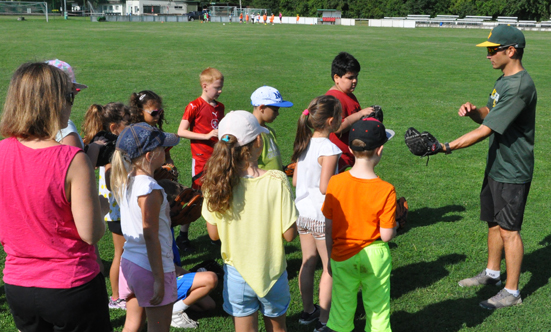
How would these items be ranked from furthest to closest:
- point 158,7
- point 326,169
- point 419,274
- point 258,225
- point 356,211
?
1. point 158,7
2. point 419,274
3. point 326,169
4. point 356,211
5. point 258,225

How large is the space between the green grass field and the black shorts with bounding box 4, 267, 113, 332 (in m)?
1.74

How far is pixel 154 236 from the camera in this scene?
2965 mm

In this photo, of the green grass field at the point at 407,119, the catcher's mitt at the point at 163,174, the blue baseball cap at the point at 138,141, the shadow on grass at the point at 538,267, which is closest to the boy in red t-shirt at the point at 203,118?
the catcher's mitt at the point at 163,174

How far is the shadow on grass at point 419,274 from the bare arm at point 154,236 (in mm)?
2613

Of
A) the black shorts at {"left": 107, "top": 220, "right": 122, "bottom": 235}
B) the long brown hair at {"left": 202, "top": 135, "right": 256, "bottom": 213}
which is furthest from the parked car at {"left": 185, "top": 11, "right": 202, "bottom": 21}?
the long brown hair at {"left": 202, "top": 135, "right": 256, "bottom": 213}

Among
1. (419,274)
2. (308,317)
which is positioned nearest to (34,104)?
(308,317)

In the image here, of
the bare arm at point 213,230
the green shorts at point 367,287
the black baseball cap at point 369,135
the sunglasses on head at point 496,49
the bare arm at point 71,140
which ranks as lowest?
the green shorts at point 367,287

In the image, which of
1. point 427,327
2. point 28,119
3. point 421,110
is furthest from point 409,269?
point 421,110

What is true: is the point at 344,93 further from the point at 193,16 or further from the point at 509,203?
the point at 193,16

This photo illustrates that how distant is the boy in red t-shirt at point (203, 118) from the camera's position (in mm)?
5379

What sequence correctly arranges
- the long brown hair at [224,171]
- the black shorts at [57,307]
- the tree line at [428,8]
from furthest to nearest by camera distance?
the tree line at [428,8]
the long brown hair at [224,171]
the black shorts at [57,307]

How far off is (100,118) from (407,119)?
972cm

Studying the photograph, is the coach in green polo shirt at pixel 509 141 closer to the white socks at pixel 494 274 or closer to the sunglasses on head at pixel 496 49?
the sunglasses on head at pixel 496 49

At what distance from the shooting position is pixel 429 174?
8.61 metres
